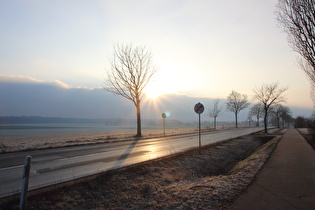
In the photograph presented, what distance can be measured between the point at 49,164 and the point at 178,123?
508 ft

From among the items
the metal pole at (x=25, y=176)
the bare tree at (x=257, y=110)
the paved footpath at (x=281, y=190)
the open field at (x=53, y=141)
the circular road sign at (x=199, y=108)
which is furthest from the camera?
the bare tree at (x=257, y=110)

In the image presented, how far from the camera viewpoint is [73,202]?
4.77 m

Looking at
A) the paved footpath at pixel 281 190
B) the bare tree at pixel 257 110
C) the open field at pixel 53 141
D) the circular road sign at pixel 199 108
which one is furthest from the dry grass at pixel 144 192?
the bare tree at pixel 257 110

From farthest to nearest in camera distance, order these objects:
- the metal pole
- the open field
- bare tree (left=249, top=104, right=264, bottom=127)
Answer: bare tree (left=249, top=104, right=264, bottom=127) → the open field → the metal pole

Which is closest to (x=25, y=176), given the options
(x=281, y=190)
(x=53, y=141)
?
(x=281, y=190)

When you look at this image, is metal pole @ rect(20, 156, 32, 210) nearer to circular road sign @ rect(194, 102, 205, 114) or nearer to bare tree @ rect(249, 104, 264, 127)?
circular road sign @ rect(194, 102, 205, 114)

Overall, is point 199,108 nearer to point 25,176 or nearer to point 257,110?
point 25,176

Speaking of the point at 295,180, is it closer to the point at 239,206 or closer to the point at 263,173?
the point at 263,173

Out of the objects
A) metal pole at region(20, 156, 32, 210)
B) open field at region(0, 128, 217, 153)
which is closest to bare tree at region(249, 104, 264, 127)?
open field at region(0, 128, 217, 153)

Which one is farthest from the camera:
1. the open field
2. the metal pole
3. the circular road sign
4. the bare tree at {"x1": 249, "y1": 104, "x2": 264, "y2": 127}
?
the bare tree at {"x1": 249, "y1": 104, "x2": 264, "y2": 127}

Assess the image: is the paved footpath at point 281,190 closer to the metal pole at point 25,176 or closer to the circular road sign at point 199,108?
the metal pole at point 25,176

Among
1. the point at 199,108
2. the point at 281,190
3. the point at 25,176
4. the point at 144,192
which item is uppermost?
the point at 199,108

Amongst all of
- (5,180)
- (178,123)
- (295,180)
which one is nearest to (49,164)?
(5,180)

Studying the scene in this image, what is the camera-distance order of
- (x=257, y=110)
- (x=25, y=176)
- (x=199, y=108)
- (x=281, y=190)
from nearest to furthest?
(x=25, y=176), (x=281, y=190), (x=199, y=108), (x=257, y=110)
